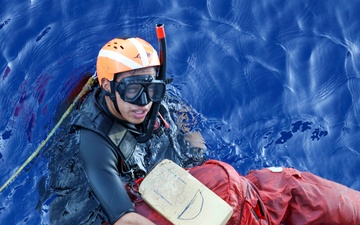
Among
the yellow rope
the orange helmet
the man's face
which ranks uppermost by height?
the orange helmet

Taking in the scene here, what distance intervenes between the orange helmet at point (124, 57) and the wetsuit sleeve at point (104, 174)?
0.58 metres

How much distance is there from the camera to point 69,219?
194 inches

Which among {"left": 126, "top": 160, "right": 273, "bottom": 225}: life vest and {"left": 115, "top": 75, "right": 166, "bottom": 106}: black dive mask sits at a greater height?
{"left": 115, "top": 75, "right": 166, "bottom": 106}: black dive mask

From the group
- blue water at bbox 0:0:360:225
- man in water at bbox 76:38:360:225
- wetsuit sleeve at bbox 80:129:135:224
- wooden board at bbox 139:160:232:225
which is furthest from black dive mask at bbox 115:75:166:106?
blue water at bbox 0:0:360:225

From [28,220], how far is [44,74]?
1778mm

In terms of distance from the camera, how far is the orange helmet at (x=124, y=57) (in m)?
4.55

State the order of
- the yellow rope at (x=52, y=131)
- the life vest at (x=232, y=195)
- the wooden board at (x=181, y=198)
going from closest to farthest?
the wooden board at (x=181, y=198)
the life vest at (x=232, y=195)
the yellow rope at (x=52, y=131)

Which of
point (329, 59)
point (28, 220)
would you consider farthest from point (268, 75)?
point (28, 220)

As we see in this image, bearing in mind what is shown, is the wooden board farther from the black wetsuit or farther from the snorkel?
the snorkel

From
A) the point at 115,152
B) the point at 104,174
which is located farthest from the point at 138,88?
the point at 104,174

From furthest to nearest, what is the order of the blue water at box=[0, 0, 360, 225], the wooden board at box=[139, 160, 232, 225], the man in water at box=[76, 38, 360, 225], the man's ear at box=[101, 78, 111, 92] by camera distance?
1. the blue water at box=[0, 0, 360, 225]
2. the man's ear at box=[101, 78, 111, 92]
3. the man in water at box=[76, 38, 360, 225]
4. the wooden board at box=[139, 160, 232, 225]

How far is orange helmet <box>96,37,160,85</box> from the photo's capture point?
455 centimetres

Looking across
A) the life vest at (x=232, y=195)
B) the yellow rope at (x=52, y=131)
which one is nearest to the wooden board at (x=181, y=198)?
the life vest at (x=232, y=195)

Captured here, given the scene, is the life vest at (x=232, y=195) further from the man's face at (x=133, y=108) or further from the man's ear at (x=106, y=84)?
the man's ear at (x=106, y=84)
